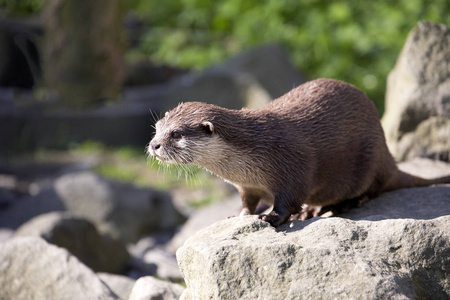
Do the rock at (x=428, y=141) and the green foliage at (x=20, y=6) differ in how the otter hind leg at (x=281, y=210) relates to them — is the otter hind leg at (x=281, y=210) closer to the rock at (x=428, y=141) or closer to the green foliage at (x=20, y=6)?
the rock at (x=428, y=141)

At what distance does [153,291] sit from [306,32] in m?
7.33

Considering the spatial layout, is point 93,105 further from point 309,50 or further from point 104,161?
point 309,50

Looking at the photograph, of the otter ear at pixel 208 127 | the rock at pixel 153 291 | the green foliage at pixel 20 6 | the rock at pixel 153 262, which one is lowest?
the green foliage at pixel 20 6

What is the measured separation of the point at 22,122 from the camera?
935 cm

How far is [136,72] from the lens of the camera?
10.8m

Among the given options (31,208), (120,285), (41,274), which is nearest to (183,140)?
(41,274)

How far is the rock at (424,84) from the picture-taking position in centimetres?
432

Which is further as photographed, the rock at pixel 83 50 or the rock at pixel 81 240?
the rock at pixel 83 50

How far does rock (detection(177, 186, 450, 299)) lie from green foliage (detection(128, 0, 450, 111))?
21.6 feet

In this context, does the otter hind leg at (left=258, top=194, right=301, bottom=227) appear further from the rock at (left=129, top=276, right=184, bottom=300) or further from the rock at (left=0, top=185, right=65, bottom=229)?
the rock at (left=0, top=185, right=65, bottom=229)

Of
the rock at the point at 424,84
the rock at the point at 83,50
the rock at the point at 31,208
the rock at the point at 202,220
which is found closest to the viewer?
the rock at the point at 424,84

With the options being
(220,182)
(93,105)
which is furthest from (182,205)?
(93,105)

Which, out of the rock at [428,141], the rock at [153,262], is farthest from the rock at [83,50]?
the rock at [428,141]

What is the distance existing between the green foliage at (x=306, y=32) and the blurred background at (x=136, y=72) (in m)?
0.02
